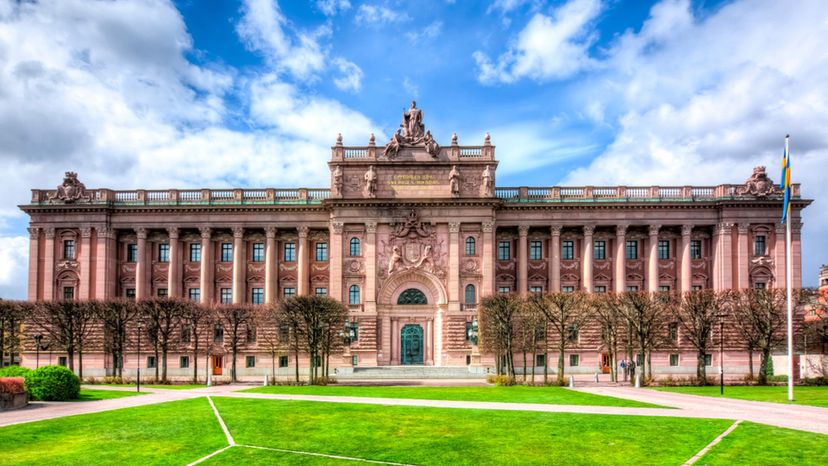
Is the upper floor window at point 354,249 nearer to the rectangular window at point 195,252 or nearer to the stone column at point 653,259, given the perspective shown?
the rectangular window at point 195,252

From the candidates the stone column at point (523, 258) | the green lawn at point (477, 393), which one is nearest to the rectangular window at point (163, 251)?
the green lawn at point (477, 393)

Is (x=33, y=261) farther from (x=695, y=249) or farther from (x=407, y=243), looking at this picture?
(x=695, y=249)

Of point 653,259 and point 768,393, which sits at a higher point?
point 653,259

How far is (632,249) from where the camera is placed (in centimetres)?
7369

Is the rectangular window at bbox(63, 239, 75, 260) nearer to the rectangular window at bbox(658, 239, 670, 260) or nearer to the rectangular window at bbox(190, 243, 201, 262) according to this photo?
the rectangular window at bbox(190, 243, 201, 262)

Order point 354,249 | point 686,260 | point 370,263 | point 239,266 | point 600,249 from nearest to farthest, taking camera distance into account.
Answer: point 370,263 < point 354,249 < point 686,260 < point 239,266 < point 600,249

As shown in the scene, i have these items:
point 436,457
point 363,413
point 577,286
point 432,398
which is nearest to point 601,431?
point 436,457

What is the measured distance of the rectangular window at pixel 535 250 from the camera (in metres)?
73.4

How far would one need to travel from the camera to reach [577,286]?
72.5 meters

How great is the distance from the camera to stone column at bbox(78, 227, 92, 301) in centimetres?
7106

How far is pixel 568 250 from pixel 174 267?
43.9m

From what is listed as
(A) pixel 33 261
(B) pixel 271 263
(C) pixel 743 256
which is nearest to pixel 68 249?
(A) pixel 33 261

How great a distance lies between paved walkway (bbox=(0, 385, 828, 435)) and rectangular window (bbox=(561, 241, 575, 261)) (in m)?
31.8

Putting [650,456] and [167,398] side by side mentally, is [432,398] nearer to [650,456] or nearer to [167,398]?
[167,398]
